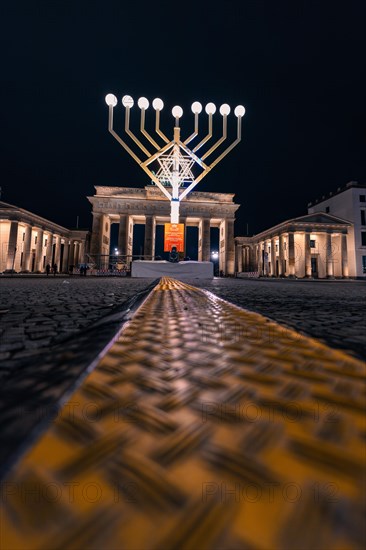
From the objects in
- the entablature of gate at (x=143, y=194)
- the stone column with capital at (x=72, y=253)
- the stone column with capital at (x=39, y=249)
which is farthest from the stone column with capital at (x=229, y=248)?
the stone column with capital at (x=72, y=253)

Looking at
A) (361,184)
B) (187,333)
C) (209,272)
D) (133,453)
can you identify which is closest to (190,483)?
(133,453)

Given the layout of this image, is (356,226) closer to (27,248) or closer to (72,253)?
(27,248)

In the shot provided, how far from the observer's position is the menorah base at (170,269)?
42.5 feet

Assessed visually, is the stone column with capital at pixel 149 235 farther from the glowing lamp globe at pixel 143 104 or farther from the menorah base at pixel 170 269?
the menorah base at pixel 170 269

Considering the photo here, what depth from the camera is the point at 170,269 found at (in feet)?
42.5

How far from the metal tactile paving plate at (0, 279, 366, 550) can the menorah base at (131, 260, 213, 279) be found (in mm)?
12296

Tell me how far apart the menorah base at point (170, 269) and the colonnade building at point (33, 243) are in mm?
16728

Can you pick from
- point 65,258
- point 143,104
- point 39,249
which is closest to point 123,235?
point 39,249

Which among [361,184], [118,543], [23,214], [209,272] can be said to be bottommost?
[118,543]

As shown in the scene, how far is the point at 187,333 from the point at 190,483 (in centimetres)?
75

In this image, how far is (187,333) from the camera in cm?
100

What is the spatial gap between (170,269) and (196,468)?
1272cm

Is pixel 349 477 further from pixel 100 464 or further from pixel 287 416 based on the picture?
pixel 100 464

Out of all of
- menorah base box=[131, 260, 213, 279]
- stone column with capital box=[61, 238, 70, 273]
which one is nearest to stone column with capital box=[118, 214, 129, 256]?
menorah base box=[131, 260, 213, 279]
